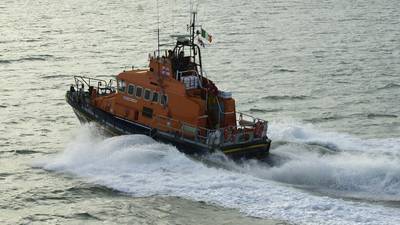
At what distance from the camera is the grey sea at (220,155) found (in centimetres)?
1945

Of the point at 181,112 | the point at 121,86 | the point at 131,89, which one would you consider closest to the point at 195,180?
the point at 181,112

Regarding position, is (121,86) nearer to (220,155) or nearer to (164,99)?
(164,99)

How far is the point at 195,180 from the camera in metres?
21.1

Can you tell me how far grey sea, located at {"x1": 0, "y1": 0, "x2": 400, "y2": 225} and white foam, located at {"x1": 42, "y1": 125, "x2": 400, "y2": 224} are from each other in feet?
0.14

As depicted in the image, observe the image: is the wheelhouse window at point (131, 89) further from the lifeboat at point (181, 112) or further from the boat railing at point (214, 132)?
the boat railing at point (214, 132)

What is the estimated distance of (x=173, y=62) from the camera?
23750 millimetres

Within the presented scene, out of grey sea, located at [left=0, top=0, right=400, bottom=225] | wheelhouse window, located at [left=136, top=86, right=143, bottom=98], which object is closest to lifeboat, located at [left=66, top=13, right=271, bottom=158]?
wheelhouse window, located at [left=136, top=86, right=143, bottom=98]

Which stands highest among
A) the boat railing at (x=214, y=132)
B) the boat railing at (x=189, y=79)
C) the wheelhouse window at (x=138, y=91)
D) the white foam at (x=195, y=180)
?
the boat railing at (x=189, y=79)

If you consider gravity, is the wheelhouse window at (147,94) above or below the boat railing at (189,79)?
below

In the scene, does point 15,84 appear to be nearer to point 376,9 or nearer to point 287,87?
point 287,87

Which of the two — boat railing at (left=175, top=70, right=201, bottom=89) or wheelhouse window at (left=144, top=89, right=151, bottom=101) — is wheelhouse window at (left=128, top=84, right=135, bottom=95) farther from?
boat railing at (left=175, top=70, right=201, bottom=89)

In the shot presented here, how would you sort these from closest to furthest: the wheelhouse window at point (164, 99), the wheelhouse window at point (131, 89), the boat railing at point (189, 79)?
the boat railing at point (189, 79), the wheelhouse window at point (164, 99), the wheelhouse window at point (131, 89)

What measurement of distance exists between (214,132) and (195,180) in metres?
2.10

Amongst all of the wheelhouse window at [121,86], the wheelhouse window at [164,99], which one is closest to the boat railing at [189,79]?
the wheelhouse window at [164,99]
